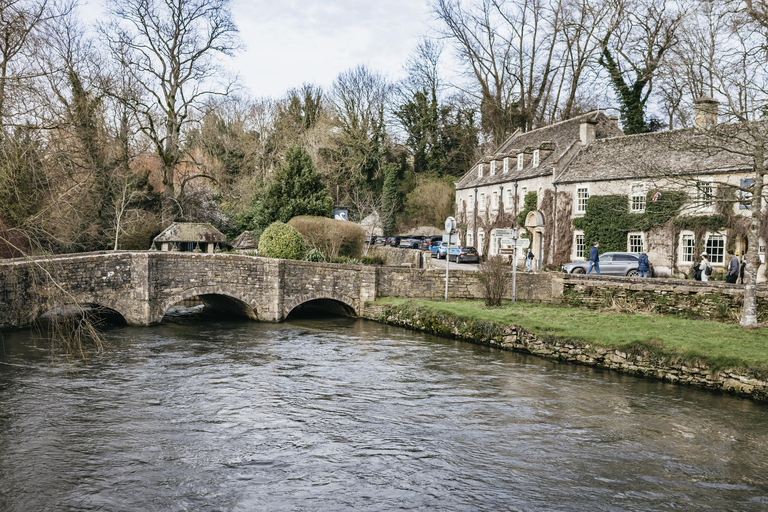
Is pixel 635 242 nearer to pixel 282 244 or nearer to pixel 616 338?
pixel 616 338

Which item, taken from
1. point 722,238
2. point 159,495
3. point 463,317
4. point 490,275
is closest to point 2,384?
point 159,495

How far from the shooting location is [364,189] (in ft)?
175

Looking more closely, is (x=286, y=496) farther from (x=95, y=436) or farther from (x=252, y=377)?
(x=252, y=377)

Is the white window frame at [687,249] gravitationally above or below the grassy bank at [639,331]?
above

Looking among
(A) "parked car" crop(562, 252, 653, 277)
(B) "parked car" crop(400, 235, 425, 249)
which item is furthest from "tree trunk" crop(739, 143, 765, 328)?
(B) "parked car" crop(400, 235, 425, 249)

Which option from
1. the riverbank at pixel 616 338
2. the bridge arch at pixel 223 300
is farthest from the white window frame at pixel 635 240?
the bridge arch at pixel 223 300

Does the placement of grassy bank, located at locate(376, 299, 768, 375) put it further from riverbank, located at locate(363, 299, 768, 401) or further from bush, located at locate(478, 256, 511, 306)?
bush, located at locate(478, 256, 511, 306)

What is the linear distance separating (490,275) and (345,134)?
32.2m

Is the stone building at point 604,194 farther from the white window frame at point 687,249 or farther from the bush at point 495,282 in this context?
the bush at point 495,282

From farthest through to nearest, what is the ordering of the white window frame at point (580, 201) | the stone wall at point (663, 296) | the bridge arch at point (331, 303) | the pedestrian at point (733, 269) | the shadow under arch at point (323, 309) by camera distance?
the white window frame at point (580, 201) → the shadow under arch at point (323, 309) → the bridge arch at point (331, 303) → the pedestrian at point (733, 269) → the stone wall at point (663, 296)

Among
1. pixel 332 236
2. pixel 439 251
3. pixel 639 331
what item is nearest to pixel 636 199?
pixel 439 251

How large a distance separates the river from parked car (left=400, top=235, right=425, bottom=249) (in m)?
28.4

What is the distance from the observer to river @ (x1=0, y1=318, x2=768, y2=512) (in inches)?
350

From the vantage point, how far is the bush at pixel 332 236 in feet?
98.8
